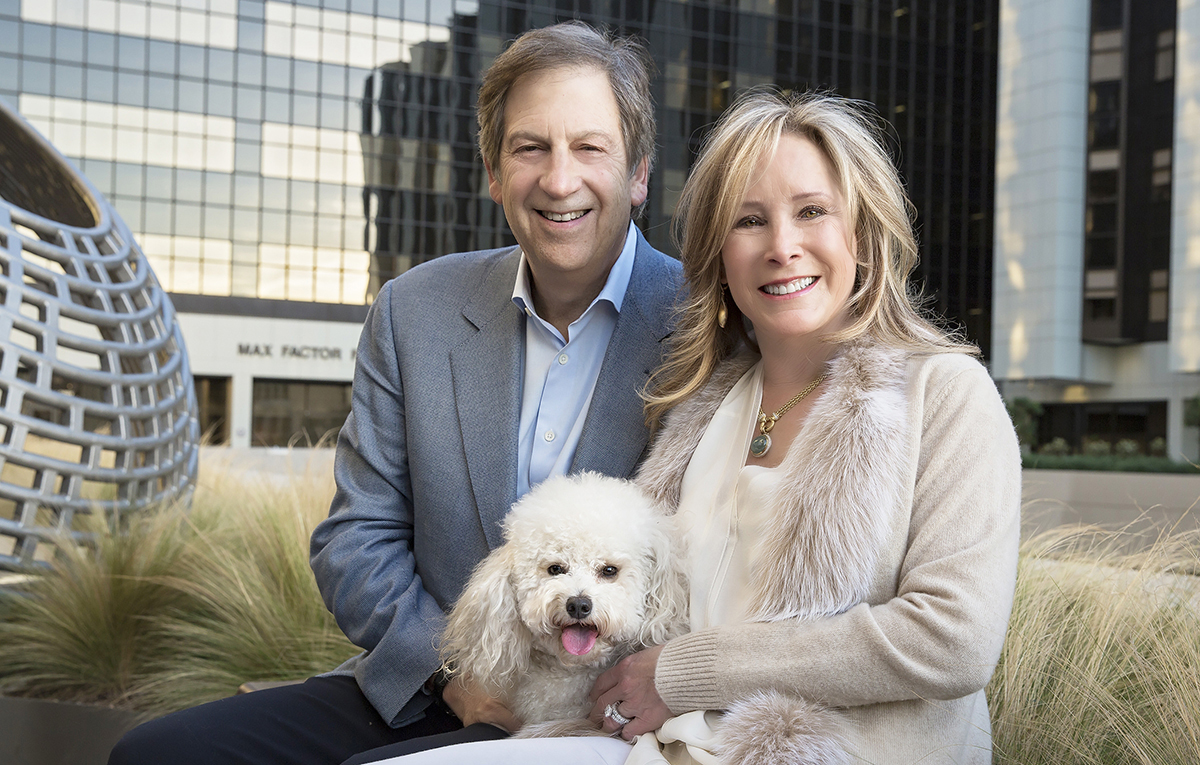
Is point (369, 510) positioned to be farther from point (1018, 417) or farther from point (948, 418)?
point (1018, 417)

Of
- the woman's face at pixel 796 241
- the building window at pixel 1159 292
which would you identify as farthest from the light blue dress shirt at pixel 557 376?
the building window at pixel 1159 292

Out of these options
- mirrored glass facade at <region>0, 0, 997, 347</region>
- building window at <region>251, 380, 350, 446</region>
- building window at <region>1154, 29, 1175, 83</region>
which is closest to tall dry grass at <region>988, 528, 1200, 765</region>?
mirrored glass facade at <region>0, 0, 997, 347</region>

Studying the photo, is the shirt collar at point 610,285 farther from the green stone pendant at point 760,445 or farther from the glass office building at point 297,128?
the glass office building at point 297,128

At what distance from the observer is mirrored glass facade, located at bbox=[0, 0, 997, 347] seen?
112 ft

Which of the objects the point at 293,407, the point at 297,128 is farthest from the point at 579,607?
the point at 293,407

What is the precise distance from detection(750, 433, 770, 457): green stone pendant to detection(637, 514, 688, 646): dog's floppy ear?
30 cm

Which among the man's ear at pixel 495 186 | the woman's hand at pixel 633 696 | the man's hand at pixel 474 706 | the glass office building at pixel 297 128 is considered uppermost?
the glass office building at pixel 297 128

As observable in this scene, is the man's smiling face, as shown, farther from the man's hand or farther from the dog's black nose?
the man's hand

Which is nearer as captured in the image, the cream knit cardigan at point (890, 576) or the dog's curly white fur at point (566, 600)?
the cream knit cardigan at point (890, 576)

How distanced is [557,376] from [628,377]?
0.68 feet

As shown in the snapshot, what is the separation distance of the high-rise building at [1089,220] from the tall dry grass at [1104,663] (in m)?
37.5

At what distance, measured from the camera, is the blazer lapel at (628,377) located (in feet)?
8.49

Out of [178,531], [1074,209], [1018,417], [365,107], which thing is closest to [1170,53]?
[1074,209]

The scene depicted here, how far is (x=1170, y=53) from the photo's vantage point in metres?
37.4
